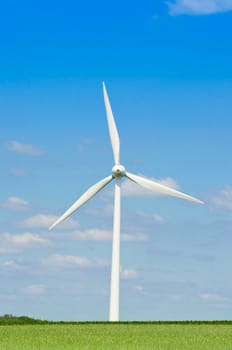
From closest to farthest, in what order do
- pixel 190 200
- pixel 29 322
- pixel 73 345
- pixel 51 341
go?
pixel 73 345
pixel 51 341
pixel 29 322
pixel 190 200

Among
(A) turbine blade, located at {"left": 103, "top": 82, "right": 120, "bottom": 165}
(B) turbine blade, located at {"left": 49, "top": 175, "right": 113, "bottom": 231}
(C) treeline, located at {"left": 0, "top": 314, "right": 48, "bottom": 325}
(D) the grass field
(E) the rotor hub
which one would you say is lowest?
(D) the grass field

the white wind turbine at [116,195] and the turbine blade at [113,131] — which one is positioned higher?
the turbine blade at [113,131]

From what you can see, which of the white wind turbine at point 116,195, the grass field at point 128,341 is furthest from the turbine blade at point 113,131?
the grass field at point 128,341

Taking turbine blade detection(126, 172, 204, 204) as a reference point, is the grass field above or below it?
below

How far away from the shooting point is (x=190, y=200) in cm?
5997

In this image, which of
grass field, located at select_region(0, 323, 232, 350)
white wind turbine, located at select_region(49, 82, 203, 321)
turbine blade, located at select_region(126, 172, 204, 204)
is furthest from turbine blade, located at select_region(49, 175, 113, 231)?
grass field, located at select_region(0, 323, 232, 350)

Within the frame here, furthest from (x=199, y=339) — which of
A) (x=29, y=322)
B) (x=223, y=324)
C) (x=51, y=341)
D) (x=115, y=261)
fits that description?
(x=115, y=261)

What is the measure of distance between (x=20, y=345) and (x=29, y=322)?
25550 millimetres

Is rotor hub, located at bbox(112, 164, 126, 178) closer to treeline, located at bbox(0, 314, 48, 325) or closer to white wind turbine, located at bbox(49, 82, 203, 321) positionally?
white wind turbine, located at bbox(49, 82, 203, 321)

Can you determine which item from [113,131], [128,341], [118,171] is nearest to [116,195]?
[118,171]

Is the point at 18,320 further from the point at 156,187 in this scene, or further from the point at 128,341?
the point at 128,341

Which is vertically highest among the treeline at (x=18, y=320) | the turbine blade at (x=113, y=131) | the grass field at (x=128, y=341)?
the turbine blade at (x=113, y=131)

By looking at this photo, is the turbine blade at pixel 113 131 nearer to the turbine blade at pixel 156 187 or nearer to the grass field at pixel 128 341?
the turbine blade at pixel 156 187

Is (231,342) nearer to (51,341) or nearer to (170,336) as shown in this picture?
(170,336)
